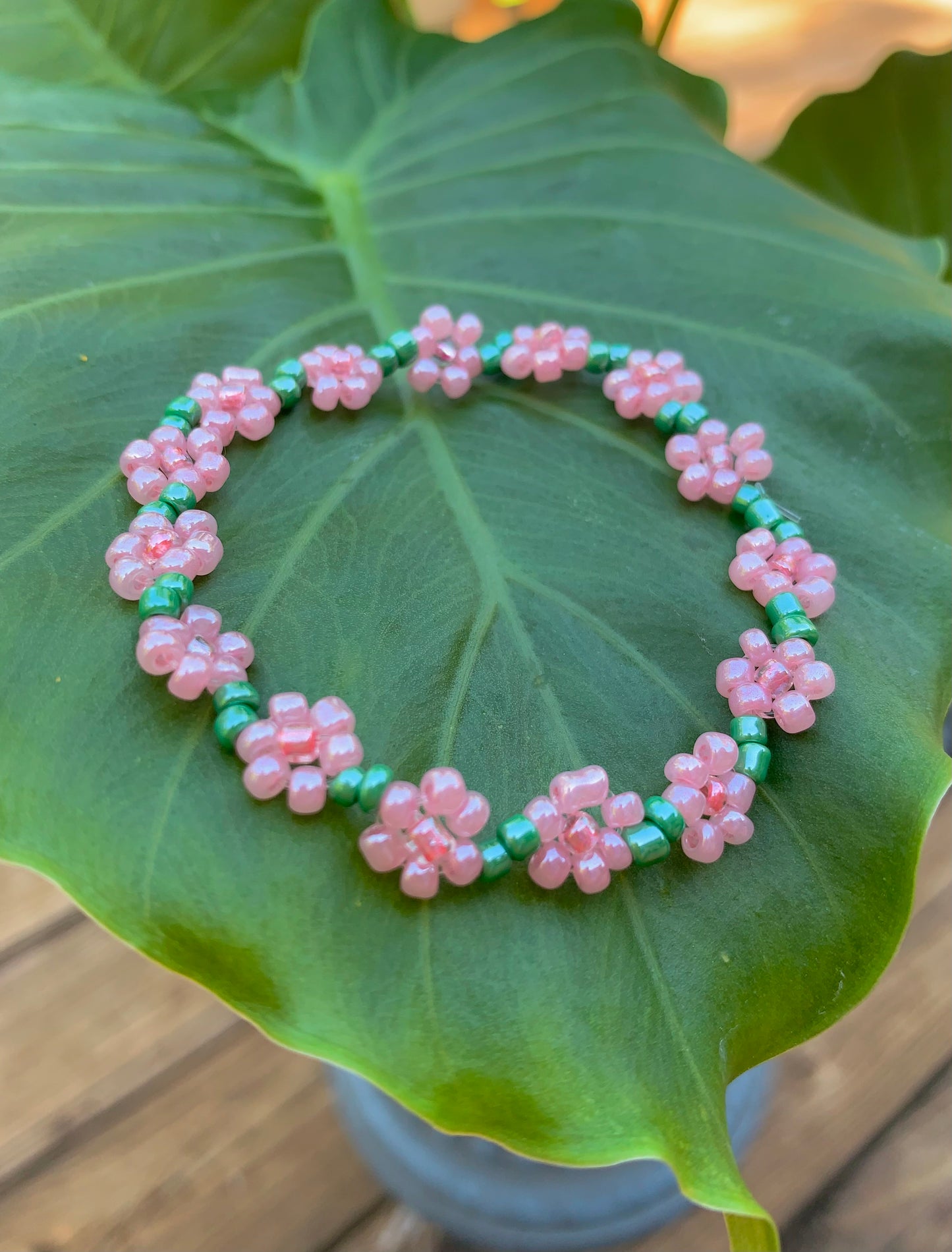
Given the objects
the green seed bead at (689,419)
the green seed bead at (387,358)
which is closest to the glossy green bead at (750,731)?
the green seed bead at (689,419)

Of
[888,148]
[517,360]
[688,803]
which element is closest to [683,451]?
[517,360]

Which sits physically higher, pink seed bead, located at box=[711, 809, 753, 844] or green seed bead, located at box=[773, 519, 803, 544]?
green seed bead, located at box=[773, 519, 803, 544]

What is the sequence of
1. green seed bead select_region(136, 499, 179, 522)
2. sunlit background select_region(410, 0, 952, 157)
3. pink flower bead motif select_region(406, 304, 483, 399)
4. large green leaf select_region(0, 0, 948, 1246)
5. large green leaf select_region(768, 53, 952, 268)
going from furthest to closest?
sunlit background select_region(410, 0, 952, 157) < large green leaf select_region(768, 53, 952, 268) < pink flower bead motif select_region(406, 304, 483, 399) < green seed bead select_region(136, 499, 179, 522) < large green leaf select_region(0, 0, 948, 1246)

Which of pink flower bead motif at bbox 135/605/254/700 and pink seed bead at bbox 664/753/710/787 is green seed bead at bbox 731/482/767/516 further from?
pink flower bead motif at bbox 135/605/254/700

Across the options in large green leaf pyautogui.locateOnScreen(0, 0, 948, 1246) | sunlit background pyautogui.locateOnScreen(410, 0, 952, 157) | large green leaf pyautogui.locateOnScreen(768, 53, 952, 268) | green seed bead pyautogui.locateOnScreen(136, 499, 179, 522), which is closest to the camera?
large green leaf pyautogui.locateOnScreen(0, 0, 948, 1246)

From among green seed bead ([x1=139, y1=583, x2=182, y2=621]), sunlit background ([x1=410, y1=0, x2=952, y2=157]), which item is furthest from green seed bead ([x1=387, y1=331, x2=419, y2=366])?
sunlit background ([x1=410, y1=0, x2=952, y2=157])

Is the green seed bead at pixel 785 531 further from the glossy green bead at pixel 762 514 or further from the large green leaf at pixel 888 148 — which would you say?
the large green leaf at pixel 888 148

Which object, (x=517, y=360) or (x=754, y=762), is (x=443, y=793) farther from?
(x=517, y=360)
